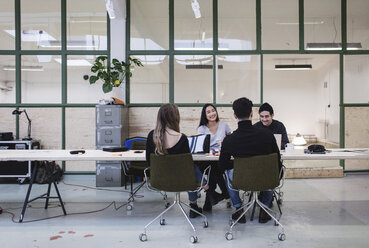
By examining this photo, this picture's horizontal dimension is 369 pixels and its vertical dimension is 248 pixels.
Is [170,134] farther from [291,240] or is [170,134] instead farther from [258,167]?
[291,240]

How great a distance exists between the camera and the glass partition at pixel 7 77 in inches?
236

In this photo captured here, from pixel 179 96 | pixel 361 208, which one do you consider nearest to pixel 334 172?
pixel 361 208

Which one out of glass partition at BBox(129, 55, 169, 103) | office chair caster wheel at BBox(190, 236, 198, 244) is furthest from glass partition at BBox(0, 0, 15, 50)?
office chair caster wheel at BBox(190, 236, 198, 244)

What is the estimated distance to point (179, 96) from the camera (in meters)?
6.10

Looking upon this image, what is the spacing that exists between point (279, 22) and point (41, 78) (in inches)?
190

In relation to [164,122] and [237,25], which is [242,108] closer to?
[164,122]

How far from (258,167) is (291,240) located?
75cm

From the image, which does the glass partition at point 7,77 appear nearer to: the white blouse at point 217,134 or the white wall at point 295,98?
the white blouse at point 217,134

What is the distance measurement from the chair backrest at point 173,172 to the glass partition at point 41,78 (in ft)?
12.6

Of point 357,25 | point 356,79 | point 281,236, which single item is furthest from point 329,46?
point 281,236

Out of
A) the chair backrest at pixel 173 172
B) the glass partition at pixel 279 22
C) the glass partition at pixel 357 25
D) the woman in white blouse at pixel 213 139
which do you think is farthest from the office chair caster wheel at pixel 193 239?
the glass partition at pixel 357 25

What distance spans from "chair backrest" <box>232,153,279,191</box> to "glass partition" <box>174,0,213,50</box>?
375 cm

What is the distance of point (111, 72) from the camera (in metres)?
5.54

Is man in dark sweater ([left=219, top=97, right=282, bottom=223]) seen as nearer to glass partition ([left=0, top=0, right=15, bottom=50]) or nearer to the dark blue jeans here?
the dark blue jeans
